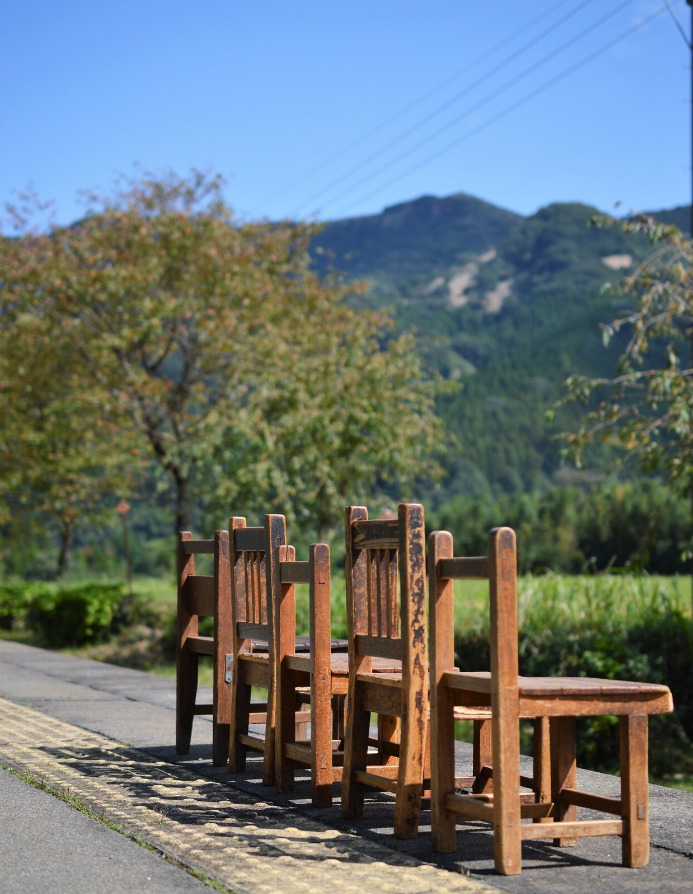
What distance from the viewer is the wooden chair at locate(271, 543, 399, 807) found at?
5176mm

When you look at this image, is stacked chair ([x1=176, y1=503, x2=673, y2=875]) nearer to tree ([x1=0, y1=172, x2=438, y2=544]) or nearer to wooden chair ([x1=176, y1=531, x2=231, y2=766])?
wooden chair ([x1=176, y1=531, x2=231, y2=766])

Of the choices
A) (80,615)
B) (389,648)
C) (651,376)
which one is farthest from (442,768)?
(80,615)

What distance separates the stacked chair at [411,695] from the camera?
4070 millimetres

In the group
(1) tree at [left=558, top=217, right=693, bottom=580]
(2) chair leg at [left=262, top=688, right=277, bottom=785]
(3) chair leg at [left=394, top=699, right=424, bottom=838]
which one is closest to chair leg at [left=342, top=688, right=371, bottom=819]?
(3) chair leg at [left=394, top=699, right=424, bottom=838]

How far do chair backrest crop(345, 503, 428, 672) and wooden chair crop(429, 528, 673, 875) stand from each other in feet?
0.42

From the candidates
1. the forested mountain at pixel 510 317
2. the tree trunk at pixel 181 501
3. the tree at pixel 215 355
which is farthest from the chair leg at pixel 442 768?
the forested mountain at pixel 510 317

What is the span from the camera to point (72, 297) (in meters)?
18.6

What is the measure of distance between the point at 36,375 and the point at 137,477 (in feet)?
8.50

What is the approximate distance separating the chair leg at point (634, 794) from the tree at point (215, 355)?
11.9 meters

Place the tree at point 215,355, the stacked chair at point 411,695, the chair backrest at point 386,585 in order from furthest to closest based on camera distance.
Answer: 1. the tree at point 215,355
2. the chair backrest at point 386,585
3. the stacked chair at point 411,695

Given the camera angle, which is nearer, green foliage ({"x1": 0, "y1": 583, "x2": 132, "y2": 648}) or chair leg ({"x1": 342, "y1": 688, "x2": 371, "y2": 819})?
chair leg ({"x1": 342, "y1": 688, "x2": 371, "y2": 819})

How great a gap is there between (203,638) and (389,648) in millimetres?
2121

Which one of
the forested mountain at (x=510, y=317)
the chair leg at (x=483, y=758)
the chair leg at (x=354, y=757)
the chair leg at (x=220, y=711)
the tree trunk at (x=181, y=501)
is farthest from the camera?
the forested mountain at (x=510, y=317)

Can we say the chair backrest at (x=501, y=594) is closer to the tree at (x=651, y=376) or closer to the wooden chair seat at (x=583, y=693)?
the wooden chair seat at (x=583, y=693)
